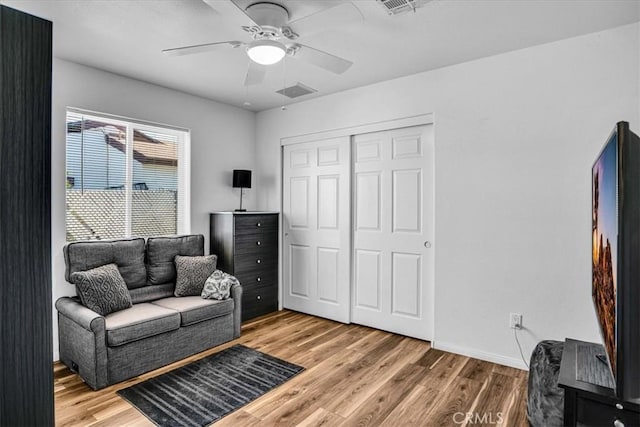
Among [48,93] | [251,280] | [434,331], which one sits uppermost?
[48,93]

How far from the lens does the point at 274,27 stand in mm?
2172

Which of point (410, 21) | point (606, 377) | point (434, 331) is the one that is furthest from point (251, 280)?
point (606, 377)

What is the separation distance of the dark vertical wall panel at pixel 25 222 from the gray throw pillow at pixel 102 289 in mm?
1716

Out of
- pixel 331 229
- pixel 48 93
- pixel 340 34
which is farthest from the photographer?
pixel 331 229

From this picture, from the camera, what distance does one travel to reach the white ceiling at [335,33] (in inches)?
87.0

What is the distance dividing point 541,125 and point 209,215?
11.5 feet

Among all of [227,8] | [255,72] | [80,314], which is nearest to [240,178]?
[255,72]

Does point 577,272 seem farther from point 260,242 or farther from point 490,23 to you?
point 260,242

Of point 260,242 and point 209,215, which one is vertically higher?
point 209,215

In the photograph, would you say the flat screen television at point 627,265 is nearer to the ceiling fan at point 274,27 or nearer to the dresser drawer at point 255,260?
the ceiling fan at point 274,27

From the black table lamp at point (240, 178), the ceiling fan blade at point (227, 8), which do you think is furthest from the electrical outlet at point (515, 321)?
the black table lamp at point (240, 178)

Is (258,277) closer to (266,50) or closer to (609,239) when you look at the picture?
(266,50)

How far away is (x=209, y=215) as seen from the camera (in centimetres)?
425

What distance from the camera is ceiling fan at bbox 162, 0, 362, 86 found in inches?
71.6
